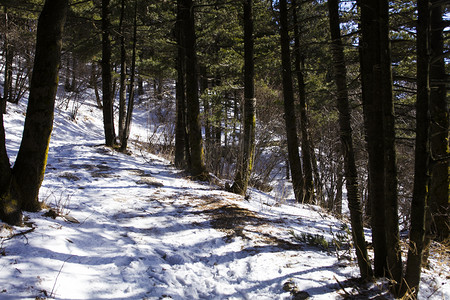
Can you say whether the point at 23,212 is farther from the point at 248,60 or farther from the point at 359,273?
the point at 248,60

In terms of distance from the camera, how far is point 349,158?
11.2 ft

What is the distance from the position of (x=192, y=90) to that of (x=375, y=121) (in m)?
5.03

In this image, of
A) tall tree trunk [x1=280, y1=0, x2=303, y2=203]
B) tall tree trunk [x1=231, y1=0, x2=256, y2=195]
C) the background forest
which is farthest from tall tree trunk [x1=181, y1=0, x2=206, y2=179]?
tall tree trunk [x1=280, y1=0, x2=303, y2=203]

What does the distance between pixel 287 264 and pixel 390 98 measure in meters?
2.04

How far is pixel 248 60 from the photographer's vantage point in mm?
7078

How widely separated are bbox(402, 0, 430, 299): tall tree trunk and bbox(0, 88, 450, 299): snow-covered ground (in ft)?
1.72

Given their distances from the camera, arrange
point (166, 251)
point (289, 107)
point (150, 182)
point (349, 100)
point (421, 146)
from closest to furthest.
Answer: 1. point (421, 146)
2. point (166, 251)
3. point (150, 182)
4. point (349, 100)
5. point (289, 107)

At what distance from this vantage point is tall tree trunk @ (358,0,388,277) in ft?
9.66

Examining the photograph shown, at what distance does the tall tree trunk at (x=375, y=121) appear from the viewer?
2943 millimetres

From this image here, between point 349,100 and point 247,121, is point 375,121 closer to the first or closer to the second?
point 247,121

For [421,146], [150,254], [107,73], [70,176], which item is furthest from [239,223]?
[107,73]

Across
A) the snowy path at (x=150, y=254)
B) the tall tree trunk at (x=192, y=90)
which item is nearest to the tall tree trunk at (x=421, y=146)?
the snowy path at (x=150, y=254)

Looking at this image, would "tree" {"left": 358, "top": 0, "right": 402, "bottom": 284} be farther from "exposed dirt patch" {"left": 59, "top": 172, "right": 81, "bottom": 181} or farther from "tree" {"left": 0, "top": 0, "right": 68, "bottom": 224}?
"exposed dirt patch" {"left": 59, "top": 172, "right": 81, "bottom": 181}

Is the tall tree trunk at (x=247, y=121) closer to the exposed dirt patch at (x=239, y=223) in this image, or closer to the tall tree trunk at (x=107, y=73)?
the exposed dirt patch at (x=239, y=223)
